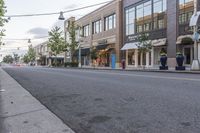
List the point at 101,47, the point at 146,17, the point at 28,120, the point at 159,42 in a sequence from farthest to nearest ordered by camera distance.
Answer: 1. the point at 101,47
2. the point at 146,17
3. the point at 159,42
4. the point at 28,120

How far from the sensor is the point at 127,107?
265 inches

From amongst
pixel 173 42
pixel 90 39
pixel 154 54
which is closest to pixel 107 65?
pixel 90 39

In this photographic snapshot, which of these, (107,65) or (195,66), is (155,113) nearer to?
(195,66)

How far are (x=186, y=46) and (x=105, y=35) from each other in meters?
22.8

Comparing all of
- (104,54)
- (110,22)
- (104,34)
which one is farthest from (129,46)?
(104,34)

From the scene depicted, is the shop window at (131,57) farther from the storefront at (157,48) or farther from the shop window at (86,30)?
the shop window at (86,30)

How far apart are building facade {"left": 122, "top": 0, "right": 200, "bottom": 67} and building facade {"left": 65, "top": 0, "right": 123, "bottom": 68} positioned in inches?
59.8

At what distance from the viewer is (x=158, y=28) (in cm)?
3816

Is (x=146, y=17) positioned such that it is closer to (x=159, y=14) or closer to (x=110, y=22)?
(x=159, y=14)

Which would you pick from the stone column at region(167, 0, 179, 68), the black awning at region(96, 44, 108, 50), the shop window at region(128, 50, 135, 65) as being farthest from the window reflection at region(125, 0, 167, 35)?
the black awning at region(96, 44, 108, 50)

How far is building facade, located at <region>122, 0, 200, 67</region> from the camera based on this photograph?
1310 inches

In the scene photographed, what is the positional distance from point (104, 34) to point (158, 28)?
58.9 ft

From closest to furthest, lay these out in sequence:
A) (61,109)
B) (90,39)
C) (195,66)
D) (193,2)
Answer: (61,109)
(195,66)
(193,2)
(90,39)

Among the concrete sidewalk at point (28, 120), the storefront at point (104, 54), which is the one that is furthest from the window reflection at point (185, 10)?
the concrete sidewalk at point (28, 120)
